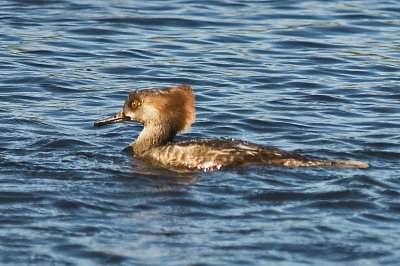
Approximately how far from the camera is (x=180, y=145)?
1223 centimetres

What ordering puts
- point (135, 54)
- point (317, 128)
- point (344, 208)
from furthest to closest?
point (135, 54), point (317, 128), point (344, 208)

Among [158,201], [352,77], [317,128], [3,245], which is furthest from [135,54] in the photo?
[3,245]

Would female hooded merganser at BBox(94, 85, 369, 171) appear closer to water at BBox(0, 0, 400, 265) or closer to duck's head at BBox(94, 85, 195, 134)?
duck's head at BBox(94, 85, 195, 134)

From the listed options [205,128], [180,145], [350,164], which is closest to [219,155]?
[180,145]

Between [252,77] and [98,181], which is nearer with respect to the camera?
[98,181]

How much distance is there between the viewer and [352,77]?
16781mm

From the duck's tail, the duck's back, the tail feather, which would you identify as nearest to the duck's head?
the duck's back

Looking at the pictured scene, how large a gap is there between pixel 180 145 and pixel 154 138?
2.09ft

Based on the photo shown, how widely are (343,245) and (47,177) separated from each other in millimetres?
3269

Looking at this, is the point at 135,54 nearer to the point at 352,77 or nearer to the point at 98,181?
the point at 352,77

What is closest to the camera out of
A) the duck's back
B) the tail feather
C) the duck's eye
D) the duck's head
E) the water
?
the water

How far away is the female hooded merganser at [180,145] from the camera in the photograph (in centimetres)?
1177

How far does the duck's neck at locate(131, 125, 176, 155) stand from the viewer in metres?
12.7

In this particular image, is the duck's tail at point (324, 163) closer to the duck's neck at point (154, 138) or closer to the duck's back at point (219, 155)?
the duck's back at point (219, 155)
